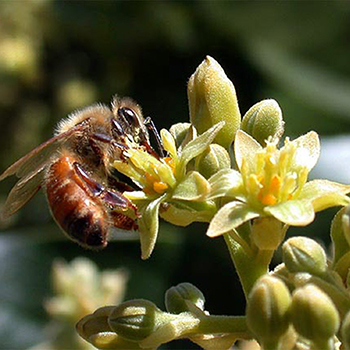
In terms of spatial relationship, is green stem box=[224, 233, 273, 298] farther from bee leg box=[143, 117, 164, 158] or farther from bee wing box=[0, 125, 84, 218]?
bee wing box=[0, 125, 84, 218]

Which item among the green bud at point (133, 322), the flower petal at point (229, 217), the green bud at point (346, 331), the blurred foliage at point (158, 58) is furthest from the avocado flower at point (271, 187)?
the blurred foliage at point (158, 58)

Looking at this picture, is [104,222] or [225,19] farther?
[225,19]

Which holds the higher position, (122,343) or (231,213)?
(231,213)

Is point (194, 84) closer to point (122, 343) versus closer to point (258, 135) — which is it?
point (258, 135)

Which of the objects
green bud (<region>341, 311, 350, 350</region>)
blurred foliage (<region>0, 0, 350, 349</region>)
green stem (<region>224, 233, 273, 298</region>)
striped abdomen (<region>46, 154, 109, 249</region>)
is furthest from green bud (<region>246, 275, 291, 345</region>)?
blurred foliage (<region>0, 0, 350, 349</region>)

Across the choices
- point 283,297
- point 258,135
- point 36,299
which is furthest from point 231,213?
Result: point 36,299

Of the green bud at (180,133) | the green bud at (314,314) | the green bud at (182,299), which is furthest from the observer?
the green bud at (180,133)

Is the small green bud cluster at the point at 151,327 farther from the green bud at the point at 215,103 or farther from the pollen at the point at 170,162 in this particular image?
the green bud at the point at 215,103
